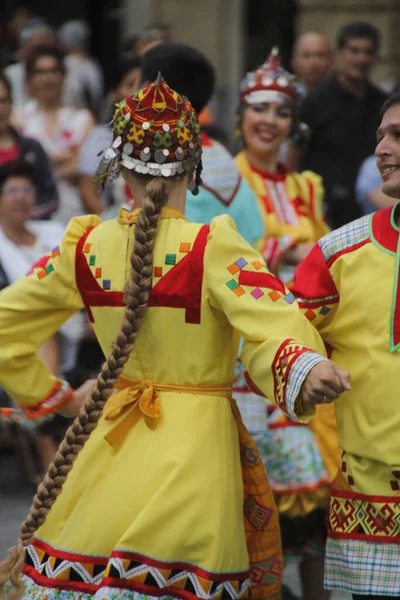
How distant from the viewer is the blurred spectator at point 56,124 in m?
8.62

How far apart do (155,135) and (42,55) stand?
5.25 meters

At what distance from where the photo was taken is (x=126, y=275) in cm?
366

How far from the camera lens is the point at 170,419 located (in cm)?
363

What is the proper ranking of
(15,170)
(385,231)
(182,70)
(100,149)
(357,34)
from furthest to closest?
1. (357,34)
2. (100,149)
3. (15,170)
4. (182,70)
5. (385,231)

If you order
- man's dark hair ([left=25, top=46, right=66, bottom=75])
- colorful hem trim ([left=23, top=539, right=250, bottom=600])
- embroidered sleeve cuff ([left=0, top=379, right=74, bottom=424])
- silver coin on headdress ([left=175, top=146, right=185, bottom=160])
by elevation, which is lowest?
man's dark hair ([left=25, top=46, right=66, bottom=75])

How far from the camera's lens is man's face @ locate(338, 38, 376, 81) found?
26.3 ft

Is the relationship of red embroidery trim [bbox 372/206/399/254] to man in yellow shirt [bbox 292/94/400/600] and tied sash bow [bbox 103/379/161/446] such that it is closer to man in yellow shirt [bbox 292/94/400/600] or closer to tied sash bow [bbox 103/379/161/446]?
man in yellow shirt [bbox 292/94/400/600]

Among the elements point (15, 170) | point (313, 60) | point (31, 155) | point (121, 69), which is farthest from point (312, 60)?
point (15, 170)

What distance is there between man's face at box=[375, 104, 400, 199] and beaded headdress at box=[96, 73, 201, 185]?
20.3 inches

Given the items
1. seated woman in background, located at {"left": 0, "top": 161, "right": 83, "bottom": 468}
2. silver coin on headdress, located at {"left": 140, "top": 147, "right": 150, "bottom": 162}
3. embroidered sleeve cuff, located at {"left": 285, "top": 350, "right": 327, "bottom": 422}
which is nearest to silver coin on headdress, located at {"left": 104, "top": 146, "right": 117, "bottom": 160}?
silver coin on headdress, located at {"left": 140, "top": 147, "right": 150, "bottom": 162}

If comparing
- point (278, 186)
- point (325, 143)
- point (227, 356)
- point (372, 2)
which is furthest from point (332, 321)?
point (372, 2)

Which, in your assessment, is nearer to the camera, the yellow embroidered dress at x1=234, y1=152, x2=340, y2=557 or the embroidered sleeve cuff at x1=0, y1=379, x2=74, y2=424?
the embroidered sleeve cuff at x1=0, y1=379, x2=74, y2=424

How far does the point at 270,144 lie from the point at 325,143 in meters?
2.36

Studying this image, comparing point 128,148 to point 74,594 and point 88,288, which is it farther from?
point 74,594
